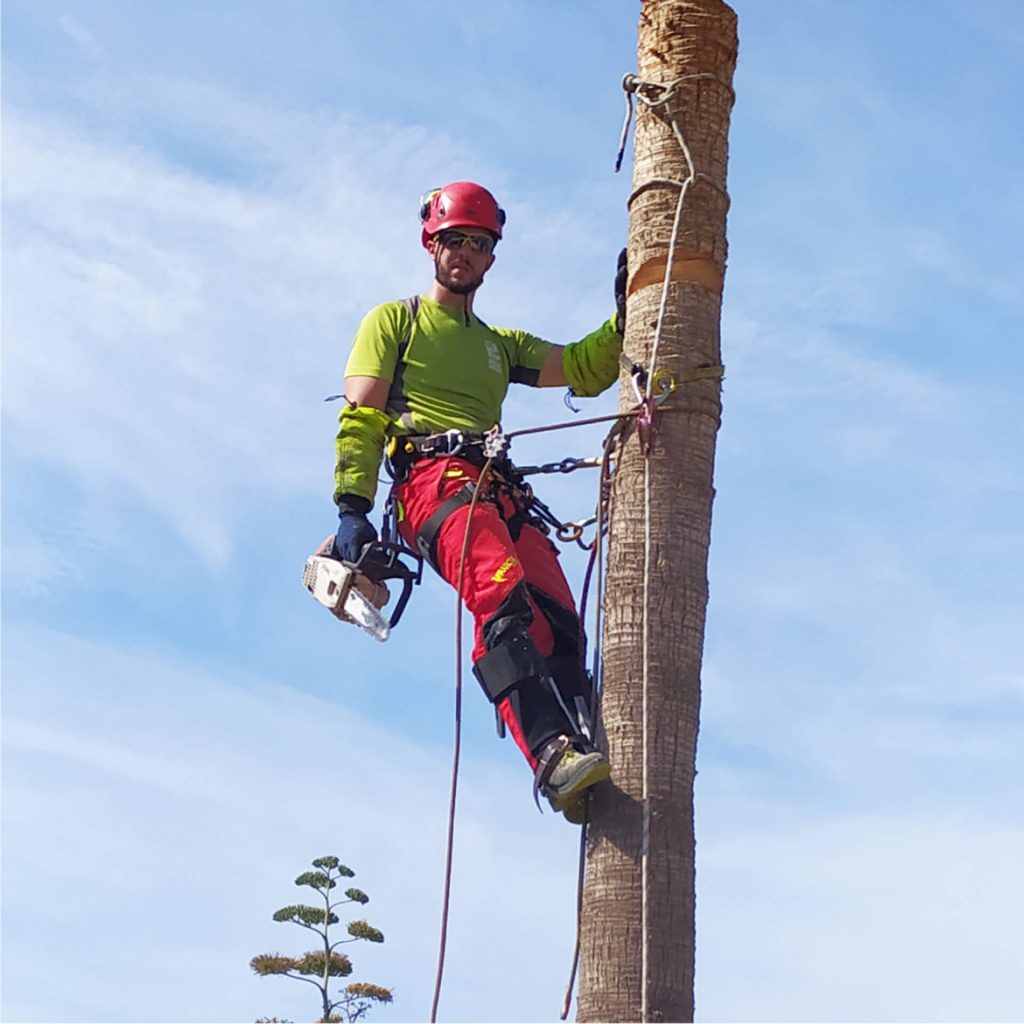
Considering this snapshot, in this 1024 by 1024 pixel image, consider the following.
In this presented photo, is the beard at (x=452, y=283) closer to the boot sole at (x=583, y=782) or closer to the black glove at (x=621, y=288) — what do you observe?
the black glove at (x=621, y=288)

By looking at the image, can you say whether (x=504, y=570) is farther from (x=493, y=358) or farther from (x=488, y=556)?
(x=493, y=358)

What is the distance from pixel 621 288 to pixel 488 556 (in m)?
1.18

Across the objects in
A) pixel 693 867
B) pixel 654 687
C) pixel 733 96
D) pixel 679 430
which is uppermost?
pixel 733 96

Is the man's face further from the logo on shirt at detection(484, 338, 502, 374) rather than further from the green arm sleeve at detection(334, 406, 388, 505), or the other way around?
the green arm sleeve at detection(334, 406, 388, 505)

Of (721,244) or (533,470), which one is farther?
(533,470)

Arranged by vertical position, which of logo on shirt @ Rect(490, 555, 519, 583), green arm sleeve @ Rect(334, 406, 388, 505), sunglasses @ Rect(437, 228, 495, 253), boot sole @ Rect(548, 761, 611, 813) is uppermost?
sunglasses @ Rect(437, 228, 495, 253)

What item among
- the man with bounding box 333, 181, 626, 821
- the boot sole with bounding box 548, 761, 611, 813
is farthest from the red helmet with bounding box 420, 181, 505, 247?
the boot sole with bounding box 548, 761, 611, 813

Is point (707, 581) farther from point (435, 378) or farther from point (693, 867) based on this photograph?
point (435, 378)

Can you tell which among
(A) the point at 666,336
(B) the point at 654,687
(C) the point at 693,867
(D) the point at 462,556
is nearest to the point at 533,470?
(D) the point at 462,556

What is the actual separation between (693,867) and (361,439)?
2.30 meters

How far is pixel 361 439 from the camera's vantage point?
6.80 meters

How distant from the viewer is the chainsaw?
6.62 metres

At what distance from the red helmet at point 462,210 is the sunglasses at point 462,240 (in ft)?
0.11

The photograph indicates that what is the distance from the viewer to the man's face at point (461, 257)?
23.9ft
